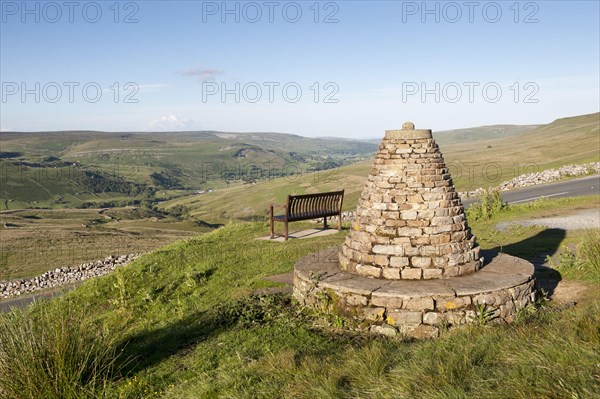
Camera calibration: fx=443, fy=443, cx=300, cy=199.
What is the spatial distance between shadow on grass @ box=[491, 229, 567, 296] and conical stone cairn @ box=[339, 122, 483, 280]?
1631 mm

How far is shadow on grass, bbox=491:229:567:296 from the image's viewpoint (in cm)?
785

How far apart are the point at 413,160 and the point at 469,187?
40846mm

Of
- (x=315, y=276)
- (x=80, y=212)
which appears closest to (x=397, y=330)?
(x=315, y=276)

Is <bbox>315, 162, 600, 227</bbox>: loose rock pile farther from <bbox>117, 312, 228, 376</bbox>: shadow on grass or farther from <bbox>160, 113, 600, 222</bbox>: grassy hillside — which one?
<bbox>117, 312, 228, 376</bbox>: shadow on grass

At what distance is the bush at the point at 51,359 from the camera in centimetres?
463

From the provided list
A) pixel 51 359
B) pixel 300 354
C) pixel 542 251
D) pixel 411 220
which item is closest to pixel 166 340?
pixel 51 359

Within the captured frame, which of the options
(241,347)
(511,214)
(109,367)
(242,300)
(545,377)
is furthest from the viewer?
(511,214)

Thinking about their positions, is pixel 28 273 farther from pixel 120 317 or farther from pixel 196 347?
pixel 196 347

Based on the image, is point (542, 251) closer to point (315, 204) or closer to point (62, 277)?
point (315, 204)

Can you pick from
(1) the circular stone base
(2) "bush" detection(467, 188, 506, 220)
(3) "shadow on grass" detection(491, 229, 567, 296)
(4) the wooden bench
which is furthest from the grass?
(2) "bush" detection(467, 188, 506, 220)

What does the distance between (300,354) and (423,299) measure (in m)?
1.88

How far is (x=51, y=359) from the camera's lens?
4883 mm

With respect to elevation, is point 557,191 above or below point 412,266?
above

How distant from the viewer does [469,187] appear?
147 feet
